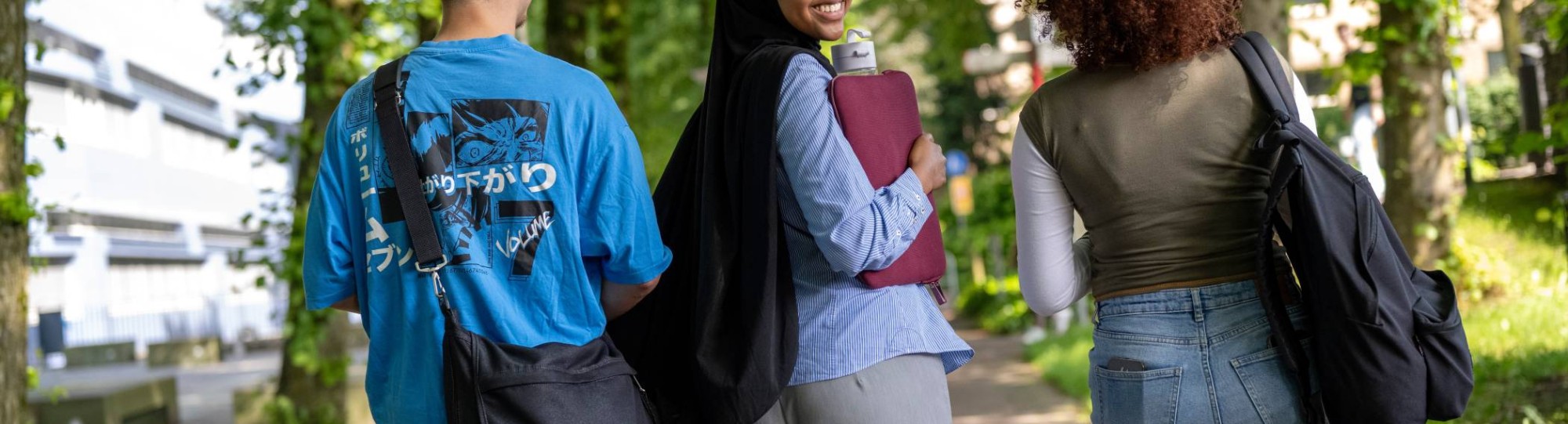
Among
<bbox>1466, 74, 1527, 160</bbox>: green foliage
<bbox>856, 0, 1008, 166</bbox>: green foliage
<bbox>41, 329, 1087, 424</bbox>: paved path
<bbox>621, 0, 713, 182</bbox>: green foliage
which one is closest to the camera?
<bbox>41, 329, 1087, 424</bbox>: paved path

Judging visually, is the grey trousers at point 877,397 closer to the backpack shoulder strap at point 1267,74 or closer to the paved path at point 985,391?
the backpack shoulder strap at point 1267,74

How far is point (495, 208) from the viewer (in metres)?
2.22

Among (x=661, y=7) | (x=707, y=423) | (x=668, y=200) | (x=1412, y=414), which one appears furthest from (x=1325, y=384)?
(x=661, y=7)

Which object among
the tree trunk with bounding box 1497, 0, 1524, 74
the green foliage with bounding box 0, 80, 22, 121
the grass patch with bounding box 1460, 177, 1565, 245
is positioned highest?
the tree trunk with bounding box 1497, 0, 1524, 74

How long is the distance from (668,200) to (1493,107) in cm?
2360

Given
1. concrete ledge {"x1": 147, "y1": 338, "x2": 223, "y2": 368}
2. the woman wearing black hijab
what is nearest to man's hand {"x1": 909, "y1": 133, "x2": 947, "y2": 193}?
the woman wearing black hijab

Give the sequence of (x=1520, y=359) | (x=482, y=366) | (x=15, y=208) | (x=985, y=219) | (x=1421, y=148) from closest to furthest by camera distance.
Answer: (x=482, y=366)
(x=15, y=208)
(x=1520, y=359)
(x=1421, y=148)
(x=985, y=219)

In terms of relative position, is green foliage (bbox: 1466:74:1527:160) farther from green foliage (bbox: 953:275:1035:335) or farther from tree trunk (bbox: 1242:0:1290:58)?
green foliage (bbox: 953:275:1035:335)

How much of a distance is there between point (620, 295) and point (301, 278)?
19.1ft

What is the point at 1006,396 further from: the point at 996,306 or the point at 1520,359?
the point at 996,306

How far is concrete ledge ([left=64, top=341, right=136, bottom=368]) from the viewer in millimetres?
26266

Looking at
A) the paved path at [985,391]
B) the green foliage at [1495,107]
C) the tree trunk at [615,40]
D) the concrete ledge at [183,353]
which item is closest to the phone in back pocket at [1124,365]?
the paved path at [985,391]

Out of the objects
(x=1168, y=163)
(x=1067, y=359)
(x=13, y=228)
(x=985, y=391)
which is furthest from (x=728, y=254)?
(x=1067, y=359)

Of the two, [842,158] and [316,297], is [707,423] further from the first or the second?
[316,297]
